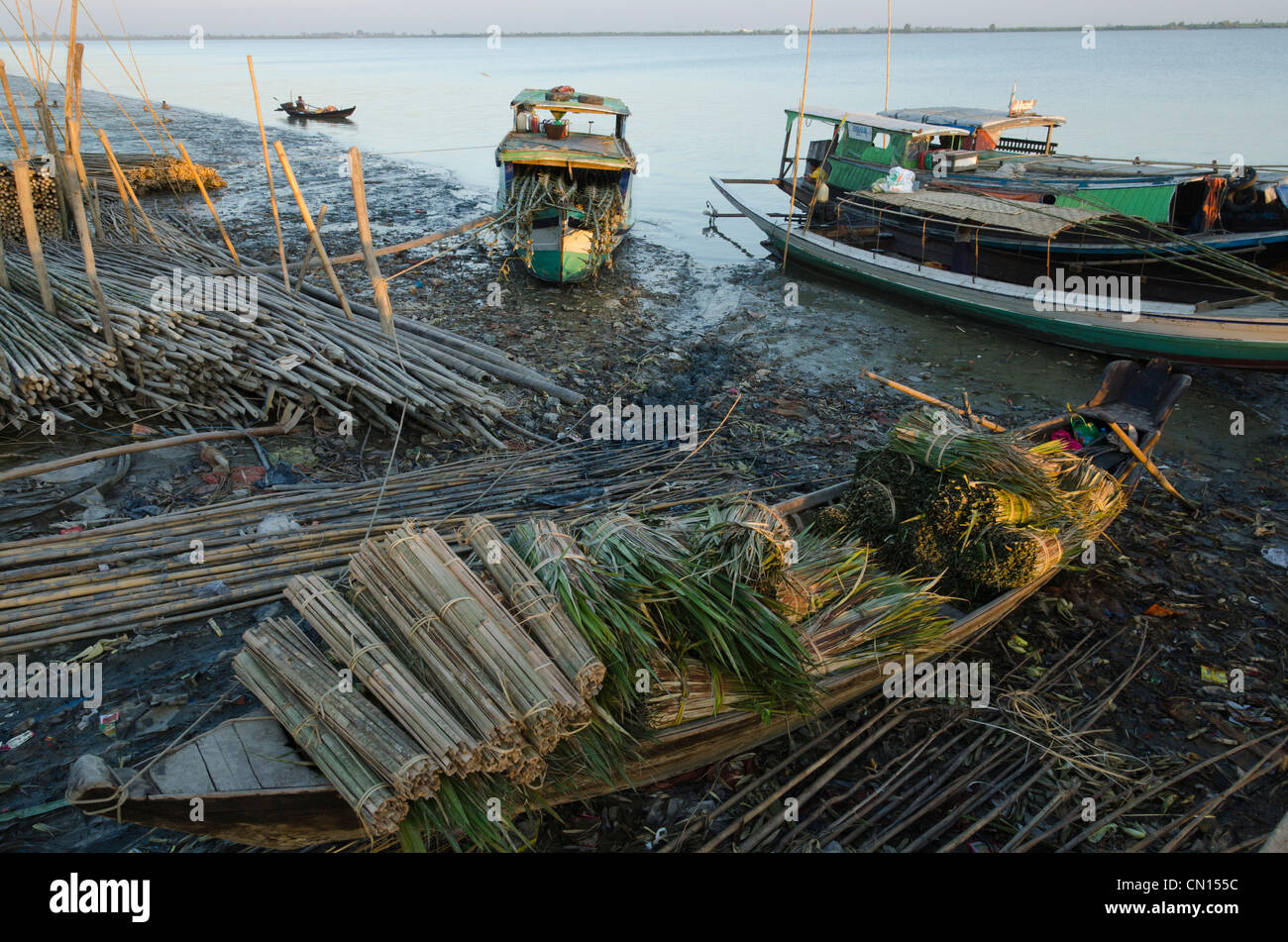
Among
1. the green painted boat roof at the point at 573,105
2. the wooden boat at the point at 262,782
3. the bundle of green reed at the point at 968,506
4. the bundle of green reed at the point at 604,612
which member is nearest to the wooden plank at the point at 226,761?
the wooden boat at the point at 262,782

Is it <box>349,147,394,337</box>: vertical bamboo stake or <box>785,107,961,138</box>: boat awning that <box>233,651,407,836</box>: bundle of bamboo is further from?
<box>785,107,961,138</box>: boat awning

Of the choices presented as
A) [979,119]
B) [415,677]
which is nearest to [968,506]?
[415,677]

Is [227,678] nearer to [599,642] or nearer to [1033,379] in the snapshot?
[599,642]

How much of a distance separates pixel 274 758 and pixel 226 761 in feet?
0.61

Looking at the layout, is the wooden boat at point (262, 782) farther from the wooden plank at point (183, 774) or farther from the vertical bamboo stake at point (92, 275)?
the vertical bamboo stake at point (92, 275)

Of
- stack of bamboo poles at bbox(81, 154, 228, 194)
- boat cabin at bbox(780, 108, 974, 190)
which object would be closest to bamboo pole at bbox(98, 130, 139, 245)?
stack of bamboo poles at bbox(81, 154, 228, 194)

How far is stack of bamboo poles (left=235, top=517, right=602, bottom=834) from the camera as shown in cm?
325

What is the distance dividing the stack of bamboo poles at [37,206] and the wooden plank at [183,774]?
12.2 metres

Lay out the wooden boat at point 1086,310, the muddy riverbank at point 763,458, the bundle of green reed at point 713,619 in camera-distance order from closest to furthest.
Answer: the bundle of green reed at point 713,619, the muddy riverbank at point 763,458, the wooden boat at point 1086,310

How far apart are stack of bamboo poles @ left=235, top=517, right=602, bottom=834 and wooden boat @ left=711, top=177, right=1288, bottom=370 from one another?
11135mm

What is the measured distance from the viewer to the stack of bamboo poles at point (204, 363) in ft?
24.4

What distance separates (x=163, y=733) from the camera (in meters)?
4.57

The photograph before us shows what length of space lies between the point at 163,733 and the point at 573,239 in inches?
445
